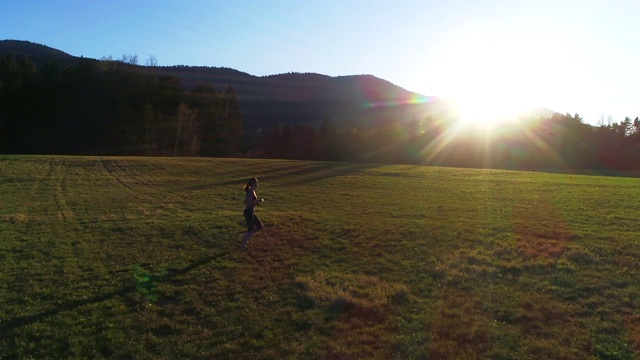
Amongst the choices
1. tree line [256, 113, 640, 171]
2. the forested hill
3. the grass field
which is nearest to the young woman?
the grass field

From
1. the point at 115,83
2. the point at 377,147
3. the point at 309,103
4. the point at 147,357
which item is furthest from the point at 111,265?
the point at 309,103

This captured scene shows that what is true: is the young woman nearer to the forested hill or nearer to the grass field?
the grass field

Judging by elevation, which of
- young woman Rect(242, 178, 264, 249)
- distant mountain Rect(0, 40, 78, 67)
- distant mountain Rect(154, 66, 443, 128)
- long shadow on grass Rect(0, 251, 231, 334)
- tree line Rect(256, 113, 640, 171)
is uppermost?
distant mountain Rect(0, 40, 78, 67)

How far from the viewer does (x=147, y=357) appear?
7.87 metres

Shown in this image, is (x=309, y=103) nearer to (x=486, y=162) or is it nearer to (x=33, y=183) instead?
(x=486, y=162)

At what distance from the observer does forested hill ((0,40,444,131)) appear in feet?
513

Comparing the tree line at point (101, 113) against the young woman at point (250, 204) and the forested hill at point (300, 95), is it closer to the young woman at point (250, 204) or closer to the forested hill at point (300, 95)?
the forested hill at point (300, 95)

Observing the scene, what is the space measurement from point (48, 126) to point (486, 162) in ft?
247

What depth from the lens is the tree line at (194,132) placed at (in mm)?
78312

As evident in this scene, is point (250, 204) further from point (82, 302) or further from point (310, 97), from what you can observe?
point (310, 97)

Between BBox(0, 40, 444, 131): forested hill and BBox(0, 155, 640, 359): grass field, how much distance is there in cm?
12453

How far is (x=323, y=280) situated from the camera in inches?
458

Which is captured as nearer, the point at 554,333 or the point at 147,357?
the point at 147,357

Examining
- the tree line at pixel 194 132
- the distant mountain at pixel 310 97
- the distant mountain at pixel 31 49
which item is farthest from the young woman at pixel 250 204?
the distant mountain at pixel 31 49
